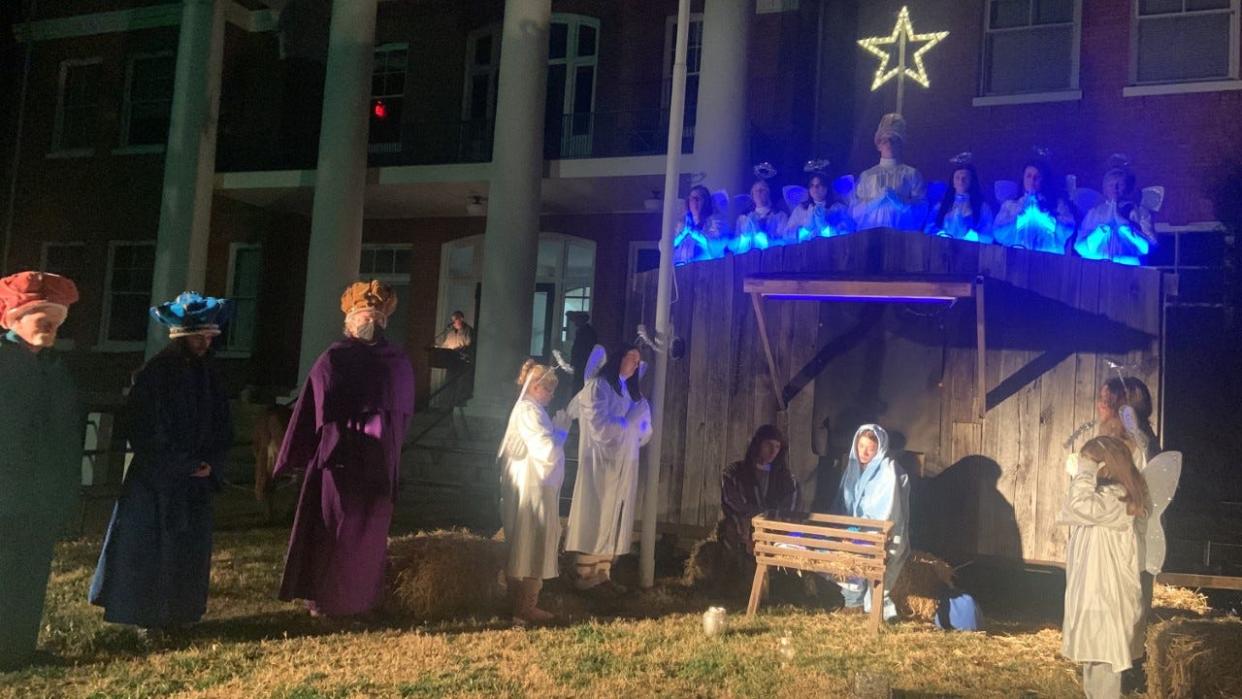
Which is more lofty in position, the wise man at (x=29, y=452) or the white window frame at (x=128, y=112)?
the white window frame at (x=128, y=112)

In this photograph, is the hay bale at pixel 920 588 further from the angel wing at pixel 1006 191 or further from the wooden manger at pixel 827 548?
the angel wing at pixel 1006 191

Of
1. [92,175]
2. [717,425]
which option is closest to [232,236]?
[92,175]

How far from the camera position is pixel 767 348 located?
346 inches

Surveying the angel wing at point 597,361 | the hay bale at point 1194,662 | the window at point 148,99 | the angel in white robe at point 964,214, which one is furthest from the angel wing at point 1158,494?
the window at point 148,99

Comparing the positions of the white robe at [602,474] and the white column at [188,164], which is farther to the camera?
the white column at [188,164]

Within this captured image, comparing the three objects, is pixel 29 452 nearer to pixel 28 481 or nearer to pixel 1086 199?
pixel 28 481

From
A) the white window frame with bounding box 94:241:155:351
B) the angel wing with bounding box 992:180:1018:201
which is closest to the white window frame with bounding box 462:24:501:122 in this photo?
the white window frame with bounding box 94:241:155:351

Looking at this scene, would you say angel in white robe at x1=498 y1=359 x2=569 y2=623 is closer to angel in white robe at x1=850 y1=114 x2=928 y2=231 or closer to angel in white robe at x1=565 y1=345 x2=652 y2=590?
angel in white robe at x1=565 y1=345 x2=652 y2=590

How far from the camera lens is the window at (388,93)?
60.6 feet

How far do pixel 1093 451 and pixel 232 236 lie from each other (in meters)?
17.3

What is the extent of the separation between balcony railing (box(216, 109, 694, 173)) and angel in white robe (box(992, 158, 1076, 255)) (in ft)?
23.7

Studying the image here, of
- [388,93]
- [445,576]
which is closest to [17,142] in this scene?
[388,93]

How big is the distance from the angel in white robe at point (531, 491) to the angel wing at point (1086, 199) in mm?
4971

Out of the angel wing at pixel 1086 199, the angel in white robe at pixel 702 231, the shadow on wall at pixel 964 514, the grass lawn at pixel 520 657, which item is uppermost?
the angel wing at pixel 1086 199
